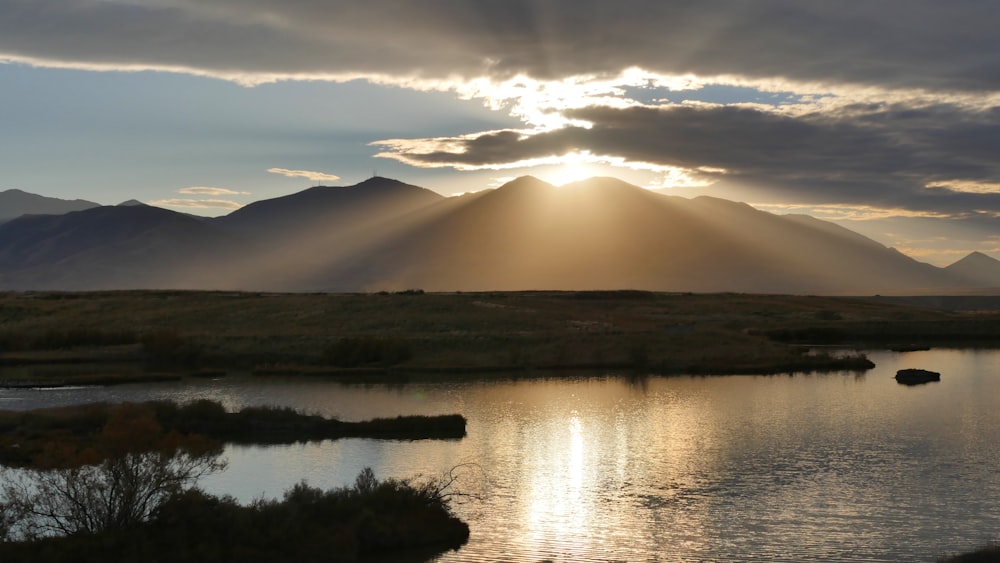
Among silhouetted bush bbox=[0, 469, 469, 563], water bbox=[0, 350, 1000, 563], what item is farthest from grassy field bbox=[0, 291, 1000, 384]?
silhouetted bush bbox=[0, 469, 469, 563]

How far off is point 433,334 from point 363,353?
1166 cm

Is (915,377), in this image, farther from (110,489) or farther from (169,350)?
(169,350)

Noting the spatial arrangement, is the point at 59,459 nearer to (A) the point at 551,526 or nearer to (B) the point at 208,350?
(A) the point at 551,526

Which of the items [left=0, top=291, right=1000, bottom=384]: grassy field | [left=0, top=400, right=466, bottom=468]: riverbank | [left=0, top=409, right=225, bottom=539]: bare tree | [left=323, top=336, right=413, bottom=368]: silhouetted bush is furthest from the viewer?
[left=323, top=336, right=413, bottom=368]: silhouetted bush

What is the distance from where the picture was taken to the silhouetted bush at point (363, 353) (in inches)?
2456

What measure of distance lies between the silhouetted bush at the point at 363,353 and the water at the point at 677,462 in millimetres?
10110

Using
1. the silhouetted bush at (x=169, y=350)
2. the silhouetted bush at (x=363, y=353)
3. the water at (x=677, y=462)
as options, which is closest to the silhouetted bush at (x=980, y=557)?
the water at (x=677, y=462)

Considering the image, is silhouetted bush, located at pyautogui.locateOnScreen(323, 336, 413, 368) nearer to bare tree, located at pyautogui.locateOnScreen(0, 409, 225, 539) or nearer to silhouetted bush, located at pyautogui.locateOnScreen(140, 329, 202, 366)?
silhouetted bush, located at pyautogui.locateOnScreen(140, 329, 202, 366)

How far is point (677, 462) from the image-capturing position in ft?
105

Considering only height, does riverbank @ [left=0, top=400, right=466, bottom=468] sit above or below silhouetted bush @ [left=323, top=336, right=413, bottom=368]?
below

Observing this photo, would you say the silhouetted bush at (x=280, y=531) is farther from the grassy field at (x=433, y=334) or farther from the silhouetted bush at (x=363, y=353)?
the silhouetted bush at (x=363, y=353)

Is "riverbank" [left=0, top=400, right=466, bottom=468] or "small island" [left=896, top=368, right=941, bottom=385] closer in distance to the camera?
"riverbank" [left=0, top=400, right=466, bottom=468]

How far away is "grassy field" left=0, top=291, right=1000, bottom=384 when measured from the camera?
62250mm

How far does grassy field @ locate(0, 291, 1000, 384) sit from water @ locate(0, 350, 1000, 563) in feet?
30.7
